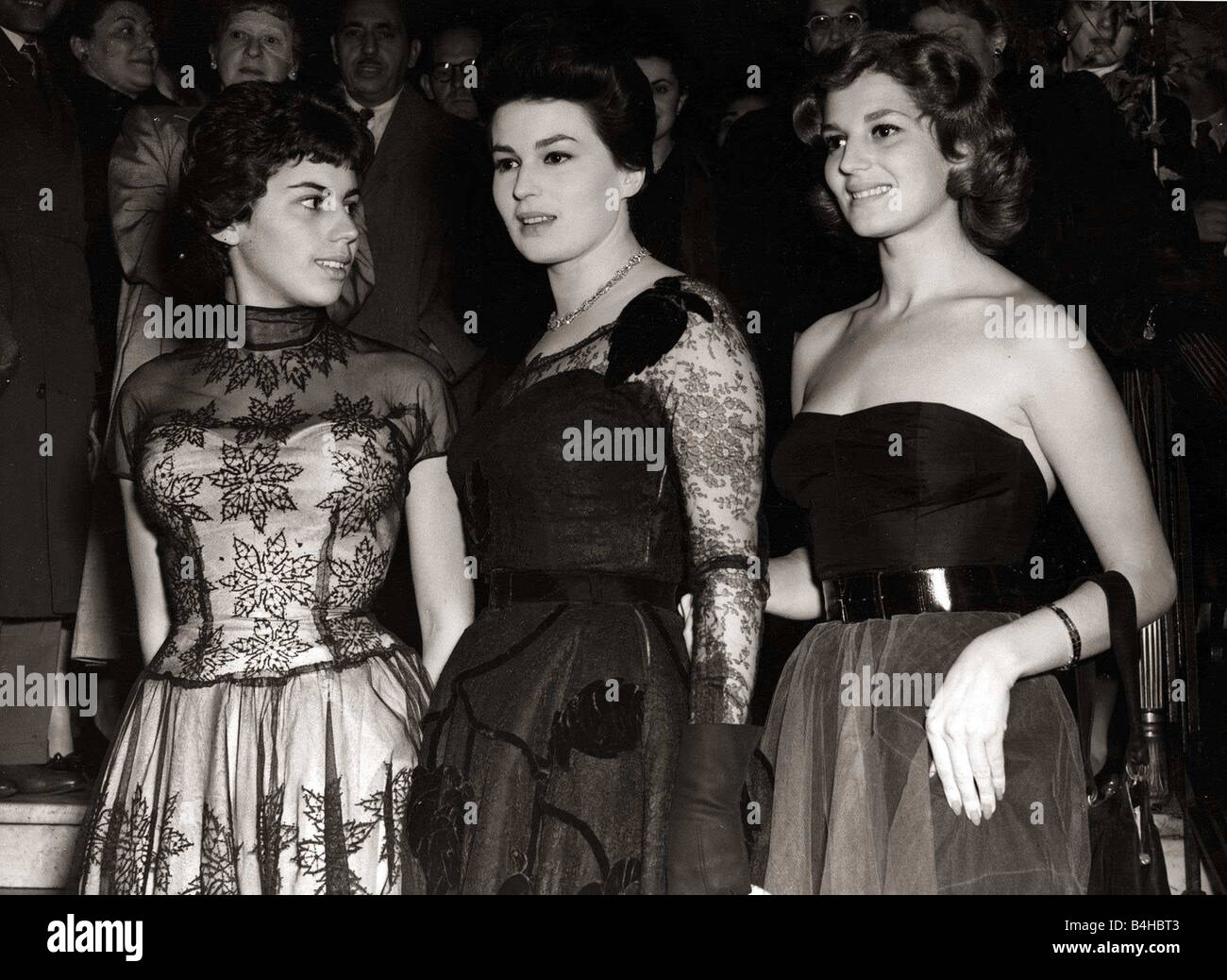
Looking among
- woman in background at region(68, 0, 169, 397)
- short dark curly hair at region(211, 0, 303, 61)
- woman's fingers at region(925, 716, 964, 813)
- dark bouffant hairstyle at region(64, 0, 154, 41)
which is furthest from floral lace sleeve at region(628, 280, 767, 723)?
dark bouffant hairstyle at region(64, 0, 154, 41)

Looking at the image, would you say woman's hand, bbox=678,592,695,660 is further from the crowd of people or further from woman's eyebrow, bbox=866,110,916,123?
woman's eyebrow, bbox=866,110,916,123

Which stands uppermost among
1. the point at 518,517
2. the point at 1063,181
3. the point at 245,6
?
the point at 245,6

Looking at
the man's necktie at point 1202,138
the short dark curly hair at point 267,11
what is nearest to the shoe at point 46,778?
the short dark curly hair at point 267,11

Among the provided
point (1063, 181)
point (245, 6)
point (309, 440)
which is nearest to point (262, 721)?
point (309, 440)

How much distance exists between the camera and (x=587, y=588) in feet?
6.77

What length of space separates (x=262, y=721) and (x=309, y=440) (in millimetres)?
448

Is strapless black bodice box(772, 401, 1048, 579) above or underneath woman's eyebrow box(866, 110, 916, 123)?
underneath

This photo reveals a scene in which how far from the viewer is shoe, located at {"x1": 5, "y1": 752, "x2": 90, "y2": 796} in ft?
9.02

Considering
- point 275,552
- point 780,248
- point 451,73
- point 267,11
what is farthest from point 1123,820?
point 267,11

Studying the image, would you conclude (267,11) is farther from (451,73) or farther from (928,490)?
(928,490)

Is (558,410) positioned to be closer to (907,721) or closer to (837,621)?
(837,621)

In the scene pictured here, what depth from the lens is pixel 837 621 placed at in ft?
7.04

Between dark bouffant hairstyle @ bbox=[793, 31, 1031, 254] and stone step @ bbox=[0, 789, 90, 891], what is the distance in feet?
6.31

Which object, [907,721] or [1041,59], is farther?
[1041,59]
